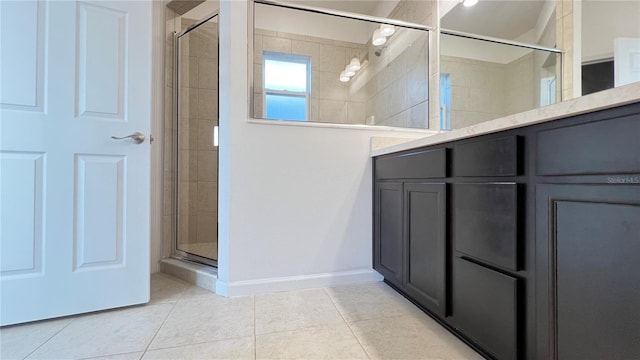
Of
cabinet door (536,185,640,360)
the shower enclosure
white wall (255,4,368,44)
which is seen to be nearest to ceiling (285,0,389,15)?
white wall (255,4,368,44)

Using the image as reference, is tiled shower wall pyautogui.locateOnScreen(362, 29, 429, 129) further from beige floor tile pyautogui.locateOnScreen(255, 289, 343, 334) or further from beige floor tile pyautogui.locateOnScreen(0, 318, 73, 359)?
beige floor tile pyautogui.locateOnScreen(0, 318, 73, 359)

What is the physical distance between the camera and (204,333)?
1.21 metres

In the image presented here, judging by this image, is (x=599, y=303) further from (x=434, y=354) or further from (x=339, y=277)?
(x=339, y=277)

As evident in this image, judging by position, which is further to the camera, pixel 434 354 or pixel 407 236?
→ pixel 407 236

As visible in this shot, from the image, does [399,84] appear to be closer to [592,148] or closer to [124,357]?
[592,148]

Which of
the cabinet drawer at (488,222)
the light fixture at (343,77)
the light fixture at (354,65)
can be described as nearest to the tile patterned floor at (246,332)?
the cabinet drawer at (488,222)

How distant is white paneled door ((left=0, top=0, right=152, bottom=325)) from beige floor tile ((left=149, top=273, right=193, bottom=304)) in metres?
0.12

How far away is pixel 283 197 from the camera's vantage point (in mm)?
1723

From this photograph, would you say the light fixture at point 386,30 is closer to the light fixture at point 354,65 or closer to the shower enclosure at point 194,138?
the light fixture at point 354,65

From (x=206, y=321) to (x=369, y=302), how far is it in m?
0.85

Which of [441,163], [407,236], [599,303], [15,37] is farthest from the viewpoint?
[407,236]

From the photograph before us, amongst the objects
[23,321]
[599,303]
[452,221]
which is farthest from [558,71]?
[23,321]

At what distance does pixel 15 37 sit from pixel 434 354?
2298 millimetres

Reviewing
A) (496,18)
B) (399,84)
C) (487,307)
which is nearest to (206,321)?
(487,307)
